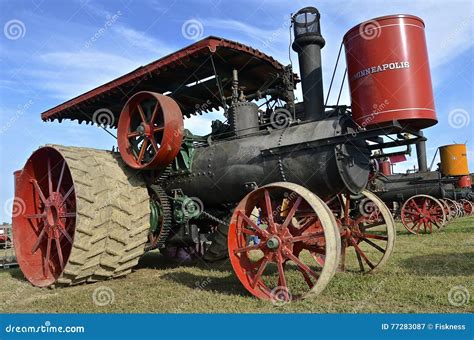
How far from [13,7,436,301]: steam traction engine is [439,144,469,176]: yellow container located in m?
7.99

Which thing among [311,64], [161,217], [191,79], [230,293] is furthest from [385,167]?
[230,293]

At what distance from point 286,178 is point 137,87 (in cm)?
326

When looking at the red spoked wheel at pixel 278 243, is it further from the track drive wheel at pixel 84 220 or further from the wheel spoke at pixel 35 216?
the wheel spoke at pixel 35 216

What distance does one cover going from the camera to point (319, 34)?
5.77 meters

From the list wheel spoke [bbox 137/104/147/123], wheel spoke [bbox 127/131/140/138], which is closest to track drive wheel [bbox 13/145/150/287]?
wheel spoke [bbox 127/131/140/138]

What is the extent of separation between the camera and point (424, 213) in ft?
47.6

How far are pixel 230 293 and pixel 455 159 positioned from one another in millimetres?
11846

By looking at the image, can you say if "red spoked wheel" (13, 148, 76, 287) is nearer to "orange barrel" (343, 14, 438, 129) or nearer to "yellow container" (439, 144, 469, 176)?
"orange barrel" (343, 14, 438, 129)

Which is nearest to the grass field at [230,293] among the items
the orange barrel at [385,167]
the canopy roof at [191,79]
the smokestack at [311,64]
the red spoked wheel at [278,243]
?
the red spoked wheel at [278,243]

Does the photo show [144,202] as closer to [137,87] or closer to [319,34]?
[137,87]

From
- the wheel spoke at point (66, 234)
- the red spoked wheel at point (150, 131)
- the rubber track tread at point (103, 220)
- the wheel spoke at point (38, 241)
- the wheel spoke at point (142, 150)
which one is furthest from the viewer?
the wheel spoke at point (38, 241)

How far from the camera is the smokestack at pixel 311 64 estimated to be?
223 inches

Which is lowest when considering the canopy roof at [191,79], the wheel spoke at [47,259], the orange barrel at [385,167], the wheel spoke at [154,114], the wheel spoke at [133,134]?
A: the wheel spoke at [47,259]

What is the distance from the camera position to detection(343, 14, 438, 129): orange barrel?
178 inches
